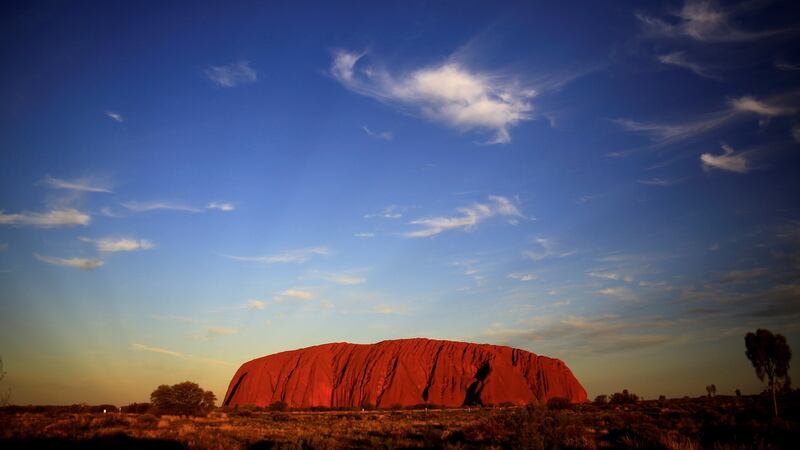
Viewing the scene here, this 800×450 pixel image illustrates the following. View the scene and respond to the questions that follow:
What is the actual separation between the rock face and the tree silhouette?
141 feet

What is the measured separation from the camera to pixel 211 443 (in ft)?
50.9

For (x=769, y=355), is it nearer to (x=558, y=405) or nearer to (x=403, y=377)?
(x=558, y=405)

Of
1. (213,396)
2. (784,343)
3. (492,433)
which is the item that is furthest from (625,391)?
(492,433)

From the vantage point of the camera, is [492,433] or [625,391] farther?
[625,391]

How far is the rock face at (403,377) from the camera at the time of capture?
7762 cm

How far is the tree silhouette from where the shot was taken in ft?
109

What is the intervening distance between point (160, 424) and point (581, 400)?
83876 millimetres

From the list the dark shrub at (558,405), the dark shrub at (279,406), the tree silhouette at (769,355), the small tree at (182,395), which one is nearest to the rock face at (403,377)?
the dark shrub at (279,406)

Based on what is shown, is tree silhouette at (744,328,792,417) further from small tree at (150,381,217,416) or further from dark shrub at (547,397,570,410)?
small tree at (150,381,217,416)

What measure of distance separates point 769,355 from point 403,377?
5914 cm

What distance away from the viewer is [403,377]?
270ft

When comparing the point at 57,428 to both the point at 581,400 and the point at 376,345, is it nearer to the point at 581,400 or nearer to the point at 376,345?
the point at 376,345

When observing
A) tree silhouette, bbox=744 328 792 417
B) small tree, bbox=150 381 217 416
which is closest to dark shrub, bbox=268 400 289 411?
small tree, bbox=150 381 217 416

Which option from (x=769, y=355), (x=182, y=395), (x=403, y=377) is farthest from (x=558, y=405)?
(x=182, y=395)
